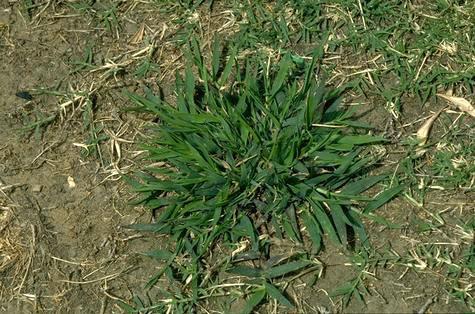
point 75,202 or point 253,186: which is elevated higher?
point 253,186

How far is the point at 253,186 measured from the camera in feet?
9.83

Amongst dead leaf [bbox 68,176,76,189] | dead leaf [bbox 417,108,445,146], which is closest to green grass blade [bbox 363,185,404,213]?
dead leaf [bbox 417,108,445,146]

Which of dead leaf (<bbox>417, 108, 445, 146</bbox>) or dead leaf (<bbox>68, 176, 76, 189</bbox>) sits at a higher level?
dead leaf (<bbox>417, 108, 445, 146</bbox>)

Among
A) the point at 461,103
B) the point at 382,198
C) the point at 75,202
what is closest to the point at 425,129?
the point at 461,103

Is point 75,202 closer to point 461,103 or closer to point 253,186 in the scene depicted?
point 253,186

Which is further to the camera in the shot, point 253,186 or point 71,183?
point 71,183

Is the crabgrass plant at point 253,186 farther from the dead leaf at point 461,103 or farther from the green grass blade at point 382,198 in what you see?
the dead leaf at point 461,103

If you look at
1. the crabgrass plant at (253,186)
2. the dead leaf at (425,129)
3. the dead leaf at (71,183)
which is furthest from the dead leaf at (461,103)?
the dead leaf at (71,183)

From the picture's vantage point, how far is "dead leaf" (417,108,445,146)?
314 cm

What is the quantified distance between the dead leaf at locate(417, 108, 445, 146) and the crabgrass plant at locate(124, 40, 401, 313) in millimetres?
184

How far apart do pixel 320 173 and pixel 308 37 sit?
69 centimetres

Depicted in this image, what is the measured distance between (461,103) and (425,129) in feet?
0.65

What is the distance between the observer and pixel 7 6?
3.67m

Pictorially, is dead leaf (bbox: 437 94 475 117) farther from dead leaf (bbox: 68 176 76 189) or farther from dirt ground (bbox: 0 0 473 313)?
dead leaf (bbox: 68 176 76 189)
